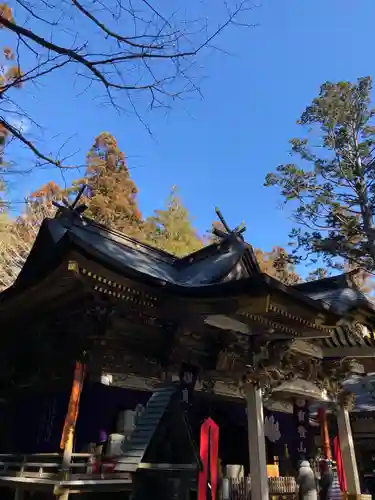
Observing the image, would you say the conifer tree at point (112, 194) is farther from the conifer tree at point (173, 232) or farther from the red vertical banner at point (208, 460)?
the red vertical banner at point (208, 460)

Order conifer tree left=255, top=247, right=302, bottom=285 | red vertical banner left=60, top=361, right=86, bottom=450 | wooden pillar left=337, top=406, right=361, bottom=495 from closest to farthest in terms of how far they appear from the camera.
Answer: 1. red vertical banner left=60, top=361, right=86, bottom=450
2. wooden pillar left=337, top=406, right=361, bottom=495
3. conifer tree left=255, top=247, right=302, bottom=285

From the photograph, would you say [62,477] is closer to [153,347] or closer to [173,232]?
[153,347]

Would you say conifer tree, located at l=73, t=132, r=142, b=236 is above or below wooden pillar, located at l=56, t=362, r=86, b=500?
above

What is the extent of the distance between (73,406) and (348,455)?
6.68 m

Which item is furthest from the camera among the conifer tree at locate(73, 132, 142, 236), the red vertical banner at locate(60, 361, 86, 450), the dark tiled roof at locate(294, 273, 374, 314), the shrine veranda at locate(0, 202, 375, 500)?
the conifer tree at locate(73, 132, 142, 236)

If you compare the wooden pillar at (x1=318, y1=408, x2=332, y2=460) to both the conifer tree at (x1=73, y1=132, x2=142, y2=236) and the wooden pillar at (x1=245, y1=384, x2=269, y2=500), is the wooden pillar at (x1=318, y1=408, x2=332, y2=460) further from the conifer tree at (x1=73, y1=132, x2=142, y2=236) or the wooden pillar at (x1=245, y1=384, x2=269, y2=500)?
the conifer tree at (x1=73, y1=132, x2=142, y2=236)

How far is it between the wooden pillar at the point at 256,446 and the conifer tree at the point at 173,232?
18.2 m

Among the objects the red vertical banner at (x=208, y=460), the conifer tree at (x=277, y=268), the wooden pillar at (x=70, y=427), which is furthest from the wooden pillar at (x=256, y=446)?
the conifer tree at (x=277, y=268)

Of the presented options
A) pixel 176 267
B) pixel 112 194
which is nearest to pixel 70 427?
pixel 176 267

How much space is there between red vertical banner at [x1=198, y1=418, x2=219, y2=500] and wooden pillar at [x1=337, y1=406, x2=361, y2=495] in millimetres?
4380

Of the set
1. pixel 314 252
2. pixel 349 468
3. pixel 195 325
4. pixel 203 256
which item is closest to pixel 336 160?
pixel 314 252

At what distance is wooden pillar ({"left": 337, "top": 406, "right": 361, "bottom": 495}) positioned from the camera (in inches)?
358

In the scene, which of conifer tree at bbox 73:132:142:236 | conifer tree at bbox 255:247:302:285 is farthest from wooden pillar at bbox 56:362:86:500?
conifer tree at bbox 255:247:302:285

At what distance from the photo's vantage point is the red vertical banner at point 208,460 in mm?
5867
